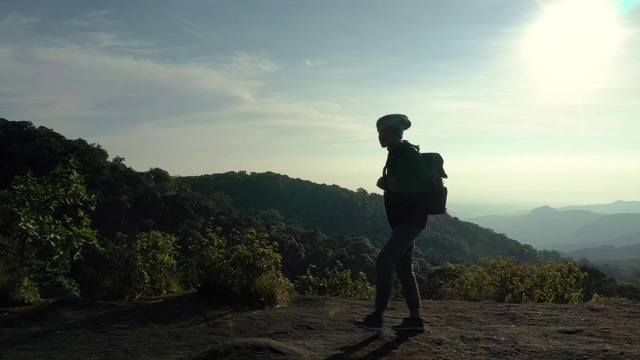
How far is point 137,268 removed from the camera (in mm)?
6430

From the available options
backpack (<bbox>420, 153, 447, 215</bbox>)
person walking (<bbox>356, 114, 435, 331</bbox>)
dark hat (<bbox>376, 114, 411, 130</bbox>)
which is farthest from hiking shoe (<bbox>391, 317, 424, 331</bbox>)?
dark hat (<bbox>376, 114, 411, 130</bbox>)

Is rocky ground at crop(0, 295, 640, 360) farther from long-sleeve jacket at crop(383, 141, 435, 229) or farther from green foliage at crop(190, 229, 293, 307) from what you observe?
long-sleeve jacket at crop(383, 141, 435, 229)

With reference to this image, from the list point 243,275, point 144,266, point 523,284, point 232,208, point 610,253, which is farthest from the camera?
point 610,253

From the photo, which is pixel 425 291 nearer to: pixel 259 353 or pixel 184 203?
pixel 259 353

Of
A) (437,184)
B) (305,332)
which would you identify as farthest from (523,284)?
(305,332)

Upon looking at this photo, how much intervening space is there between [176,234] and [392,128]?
27.7 meters

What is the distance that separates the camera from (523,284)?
7.62m

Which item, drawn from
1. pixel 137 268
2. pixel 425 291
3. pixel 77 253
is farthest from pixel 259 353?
pixel 425 291

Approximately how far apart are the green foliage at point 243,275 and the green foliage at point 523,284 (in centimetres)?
316

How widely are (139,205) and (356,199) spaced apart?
3889 cm

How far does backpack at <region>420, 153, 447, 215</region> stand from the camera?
479cm

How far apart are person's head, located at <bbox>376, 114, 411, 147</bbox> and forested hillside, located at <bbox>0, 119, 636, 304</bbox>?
2.24 metres

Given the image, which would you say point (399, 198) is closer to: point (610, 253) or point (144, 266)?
point (144, 266)

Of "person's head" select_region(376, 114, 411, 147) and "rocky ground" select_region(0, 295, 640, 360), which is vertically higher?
"person's head" select_region(376, 114, 411, 147)
